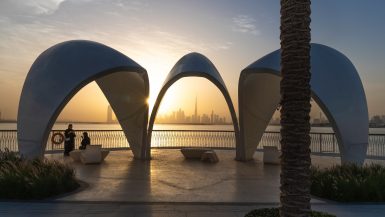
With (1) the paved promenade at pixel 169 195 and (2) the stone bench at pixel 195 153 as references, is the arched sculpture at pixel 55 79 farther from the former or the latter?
(2) the stone bench at pixel 195 153

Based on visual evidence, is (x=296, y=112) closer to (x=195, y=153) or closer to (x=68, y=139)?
(x=195, y=153)

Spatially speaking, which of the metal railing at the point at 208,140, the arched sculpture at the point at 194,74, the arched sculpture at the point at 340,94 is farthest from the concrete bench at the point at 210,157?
the metal railing at the point at 208,140

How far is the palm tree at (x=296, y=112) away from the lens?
194 inches

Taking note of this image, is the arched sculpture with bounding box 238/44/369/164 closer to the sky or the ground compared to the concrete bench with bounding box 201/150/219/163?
closer to the sky

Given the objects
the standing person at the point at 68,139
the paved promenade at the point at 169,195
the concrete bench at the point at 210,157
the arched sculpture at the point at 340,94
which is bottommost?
the paved promenade at the point at 169,195

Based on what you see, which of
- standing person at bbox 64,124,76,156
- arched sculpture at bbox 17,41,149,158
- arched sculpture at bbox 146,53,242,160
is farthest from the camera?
standing person at bbox 64,124,76,156

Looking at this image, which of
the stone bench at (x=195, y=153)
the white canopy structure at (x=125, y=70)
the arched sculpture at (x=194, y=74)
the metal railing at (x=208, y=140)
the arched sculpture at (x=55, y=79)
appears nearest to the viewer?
the arched sculpture at (x=55, y=79)

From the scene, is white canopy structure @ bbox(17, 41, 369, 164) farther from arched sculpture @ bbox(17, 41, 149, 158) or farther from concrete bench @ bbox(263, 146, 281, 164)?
concrete bench @ bbox(263, 146, 281, 164)

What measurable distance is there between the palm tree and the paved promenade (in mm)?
2784

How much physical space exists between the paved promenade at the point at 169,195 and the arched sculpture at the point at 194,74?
4.12m

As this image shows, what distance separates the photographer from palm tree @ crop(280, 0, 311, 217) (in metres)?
4.93

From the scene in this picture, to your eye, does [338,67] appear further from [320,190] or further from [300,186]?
[300,186]

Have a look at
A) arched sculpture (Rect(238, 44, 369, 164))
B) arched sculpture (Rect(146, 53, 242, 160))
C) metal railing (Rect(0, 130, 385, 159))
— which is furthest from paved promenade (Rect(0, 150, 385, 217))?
metal railing (Rect(0, 130, 385, 159))

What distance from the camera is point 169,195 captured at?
933cm
